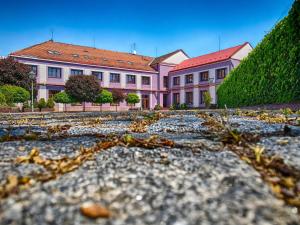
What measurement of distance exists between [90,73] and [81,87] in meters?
7.03

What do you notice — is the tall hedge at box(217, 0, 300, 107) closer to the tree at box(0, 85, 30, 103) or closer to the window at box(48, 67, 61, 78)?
the tree at box(0, 85, 30, 103)

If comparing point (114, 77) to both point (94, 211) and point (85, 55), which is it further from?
point (94, 211)

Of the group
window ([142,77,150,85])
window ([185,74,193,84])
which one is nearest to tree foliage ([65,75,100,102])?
window ([142,77,150,85])

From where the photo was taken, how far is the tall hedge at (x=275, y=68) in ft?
28.3

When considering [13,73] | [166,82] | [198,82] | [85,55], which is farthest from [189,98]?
[13,73]

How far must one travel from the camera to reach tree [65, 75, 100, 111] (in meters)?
24.3

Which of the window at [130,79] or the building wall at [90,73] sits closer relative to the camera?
the building wall at [90,73]

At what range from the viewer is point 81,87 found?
24.3 meters

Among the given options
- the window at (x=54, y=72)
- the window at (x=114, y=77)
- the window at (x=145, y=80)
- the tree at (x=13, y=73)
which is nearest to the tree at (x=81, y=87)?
the tree at (x=13, y=73)

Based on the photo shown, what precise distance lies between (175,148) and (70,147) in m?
0.80

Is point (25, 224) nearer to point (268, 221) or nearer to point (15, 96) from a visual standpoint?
point (268, 221)

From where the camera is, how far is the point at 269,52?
35.0 feet

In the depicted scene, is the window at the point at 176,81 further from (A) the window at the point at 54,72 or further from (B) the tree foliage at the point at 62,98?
(B) the tree foliage at the point at 62,98

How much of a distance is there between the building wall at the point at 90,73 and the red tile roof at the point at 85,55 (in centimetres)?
61
